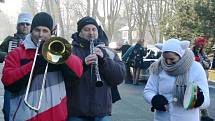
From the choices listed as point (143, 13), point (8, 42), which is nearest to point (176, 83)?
point (8, 42)

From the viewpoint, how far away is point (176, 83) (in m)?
4.68

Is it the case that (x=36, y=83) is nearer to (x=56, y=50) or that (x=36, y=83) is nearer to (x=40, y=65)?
(x=40, y=65)

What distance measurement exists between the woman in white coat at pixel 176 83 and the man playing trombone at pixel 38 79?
0.84m

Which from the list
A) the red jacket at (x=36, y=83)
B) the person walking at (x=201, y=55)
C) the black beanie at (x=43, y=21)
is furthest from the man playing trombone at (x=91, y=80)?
the person walking at (x=201, y=55)

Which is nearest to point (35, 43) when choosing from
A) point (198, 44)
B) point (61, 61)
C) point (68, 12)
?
point (61, 61)

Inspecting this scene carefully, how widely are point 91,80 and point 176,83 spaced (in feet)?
2.51

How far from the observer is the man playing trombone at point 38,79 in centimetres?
408

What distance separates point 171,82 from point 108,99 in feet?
1.94

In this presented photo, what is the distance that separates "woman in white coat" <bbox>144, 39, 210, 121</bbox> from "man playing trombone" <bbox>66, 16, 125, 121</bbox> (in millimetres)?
397

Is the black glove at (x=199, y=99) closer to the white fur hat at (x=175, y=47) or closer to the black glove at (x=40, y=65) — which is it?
the white fur hat at (x=175, y=47)

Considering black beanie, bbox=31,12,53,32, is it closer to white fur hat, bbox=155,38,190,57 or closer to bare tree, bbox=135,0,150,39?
white fur hat, bbox=155,38,190,57

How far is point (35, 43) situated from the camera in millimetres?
4301

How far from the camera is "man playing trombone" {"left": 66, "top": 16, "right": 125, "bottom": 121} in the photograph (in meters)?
4.55

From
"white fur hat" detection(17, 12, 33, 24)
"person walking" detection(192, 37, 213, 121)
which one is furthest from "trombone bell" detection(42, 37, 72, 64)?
"person walking" detection(192, 37, 213, 121)
